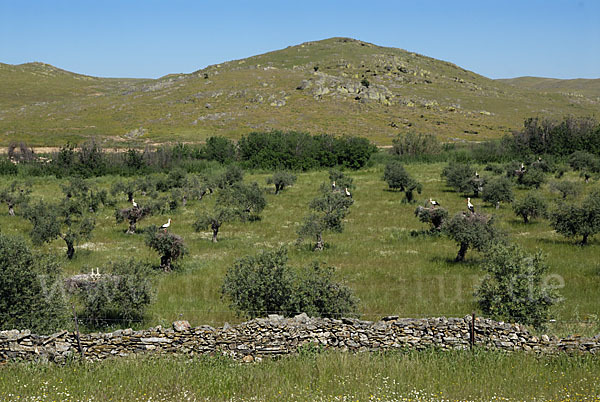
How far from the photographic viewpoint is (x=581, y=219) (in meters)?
27.9

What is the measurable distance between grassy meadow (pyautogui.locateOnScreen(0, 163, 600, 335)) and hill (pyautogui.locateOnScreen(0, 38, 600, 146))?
2939 inches

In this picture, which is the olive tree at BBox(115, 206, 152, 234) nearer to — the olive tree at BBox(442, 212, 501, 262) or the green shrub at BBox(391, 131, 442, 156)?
the olive tree at BBox(442, 212, 501, 262)

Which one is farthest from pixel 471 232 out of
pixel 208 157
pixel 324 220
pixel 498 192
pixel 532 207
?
pixel 208 157

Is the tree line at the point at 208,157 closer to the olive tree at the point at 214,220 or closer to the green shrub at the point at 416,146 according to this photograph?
the green shrub at the point at 416,146

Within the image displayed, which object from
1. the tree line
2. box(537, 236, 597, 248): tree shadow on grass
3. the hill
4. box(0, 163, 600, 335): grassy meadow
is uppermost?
the hill

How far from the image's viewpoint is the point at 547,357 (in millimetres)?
11781

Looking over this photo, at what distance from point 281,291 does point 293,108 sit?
128m

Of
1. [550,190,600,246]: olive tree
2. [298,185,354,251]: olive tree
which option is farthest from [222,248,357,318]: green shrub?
[550,190,600,246]: olive tree

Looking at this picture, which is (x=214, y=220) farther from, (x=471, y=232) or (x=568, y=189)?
(x=568, y=189)

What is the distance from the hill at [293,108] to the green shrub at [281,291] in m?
97.7

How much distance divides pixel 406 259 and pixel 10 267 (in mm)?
19380

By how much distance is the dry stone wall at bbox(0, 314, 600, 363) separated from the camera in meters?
11.9

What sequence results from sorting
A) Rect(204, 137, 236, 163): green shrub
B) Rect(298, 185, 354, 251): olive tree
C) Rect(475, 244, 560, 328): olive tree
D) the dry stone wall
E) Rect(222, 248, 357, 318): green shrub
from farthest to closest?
Rect(204, 137, 236, 163): green shrub → Rect(298, 185, 354, 251): olive tree → Rect(222, 248, 357, 318): green shrub → Rect(475, 244, 560, 328): olive tree → the dry stone wall

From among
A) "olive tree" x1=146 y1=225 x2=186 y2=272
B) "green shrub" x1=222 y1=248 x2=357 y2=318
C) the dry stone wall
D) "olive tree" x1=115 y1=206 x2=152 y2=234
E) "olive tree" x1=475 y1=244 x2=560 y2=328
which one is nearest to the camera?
the dry stone wall
